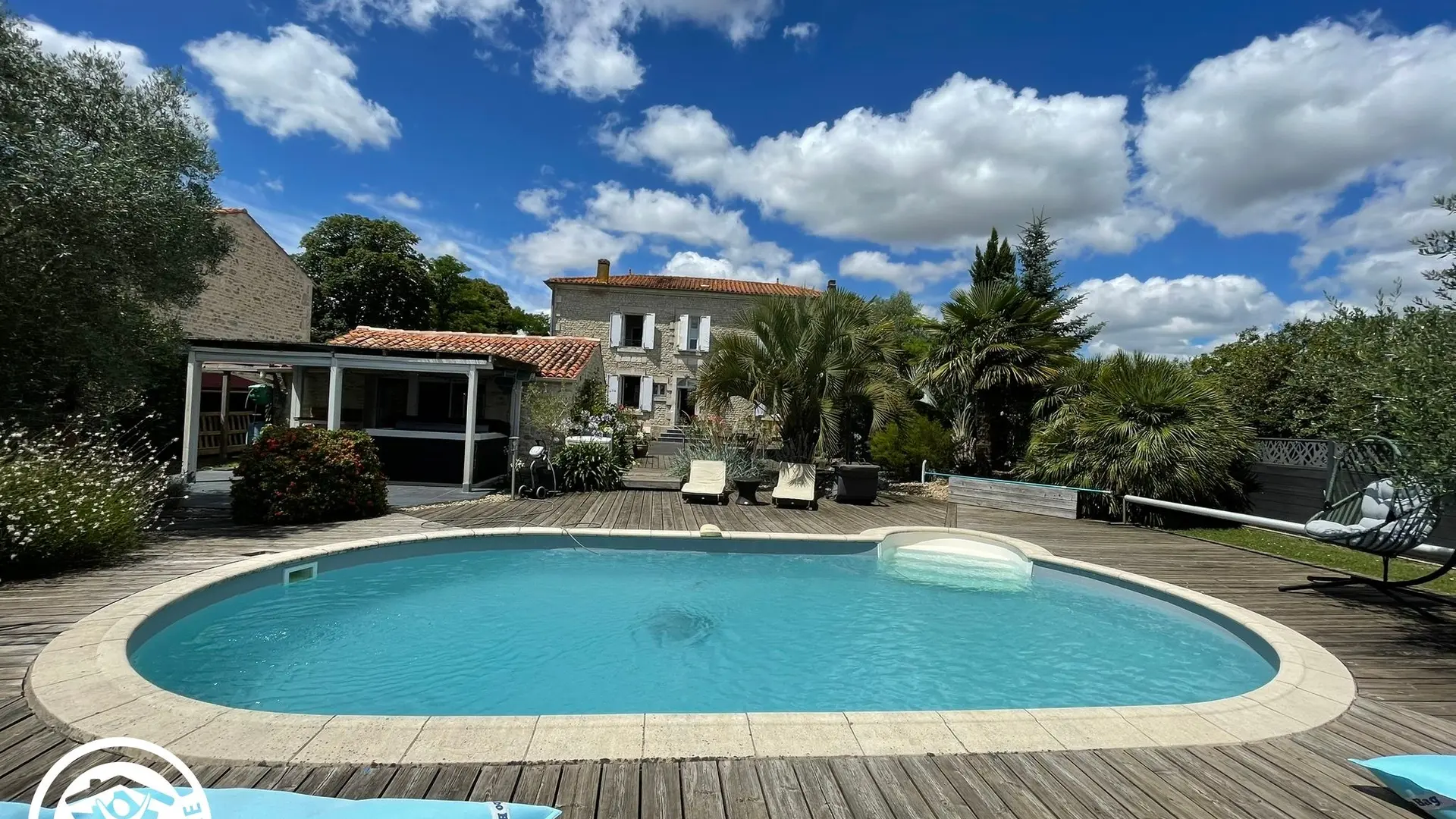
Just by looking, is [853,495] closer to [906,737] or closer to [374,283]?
[906,737]

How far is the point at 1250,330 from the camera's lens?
24531 mm

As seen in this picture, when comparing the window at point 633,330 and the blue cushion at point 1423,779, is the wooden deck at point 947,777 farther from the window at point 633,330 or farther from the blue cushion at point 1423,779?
the window at point 633,330

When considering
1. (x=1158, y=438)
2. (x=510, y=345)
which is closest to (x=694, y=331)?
(x=510, y=345)

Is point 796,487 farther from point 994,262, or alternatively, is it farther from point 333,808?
point 994,262

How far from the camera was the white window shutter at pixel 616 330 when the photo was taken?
2411 centimetres

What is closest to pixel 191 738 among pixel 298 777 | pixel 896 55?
pixel 298 777

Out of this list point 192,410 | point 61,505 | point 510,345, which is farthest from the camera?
point 510,345

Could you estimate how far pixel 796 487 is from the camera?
11.4 metres

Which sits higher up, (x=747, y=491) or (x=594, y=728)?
(x=747, y=491)

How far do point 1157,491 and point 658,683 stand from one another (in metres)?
9.48

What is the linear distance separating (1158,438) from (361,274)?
113 ft

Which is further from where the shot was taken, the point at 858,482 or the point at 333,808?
the point at 858,482

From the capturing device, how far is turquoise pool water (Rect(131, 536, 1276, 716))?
14.1 feet

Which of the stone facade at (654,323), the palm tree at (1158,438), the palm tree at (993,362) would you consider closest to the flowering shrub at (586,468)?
the palm tree at (993,362)
